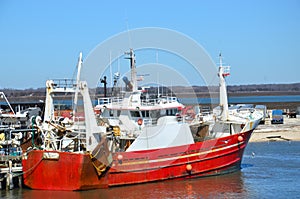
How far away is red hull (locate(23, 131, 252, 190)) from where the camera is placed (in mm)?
28094

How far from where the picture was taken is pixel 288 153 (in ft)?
139

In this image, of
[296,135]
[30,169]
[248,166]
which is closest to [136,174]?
[30,169]

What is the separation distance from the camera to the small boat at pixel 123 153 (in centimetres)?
2800

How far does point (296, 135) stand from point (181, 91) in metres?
17.9

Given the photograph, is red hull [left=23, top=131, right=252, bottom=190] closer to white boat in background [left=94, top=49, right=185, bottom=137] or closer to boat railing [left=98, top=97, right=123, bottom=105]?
white boat in background [left=94, top=49, right=185, bottom=137]

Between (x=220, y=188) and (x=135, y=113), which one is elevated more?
(x=135, y=113)

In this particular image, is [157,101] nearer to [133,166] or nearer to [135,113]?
[135,113]

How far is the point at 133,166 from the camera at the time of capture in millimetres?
29344

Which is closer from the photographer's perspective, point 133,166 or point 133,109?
point 133,166

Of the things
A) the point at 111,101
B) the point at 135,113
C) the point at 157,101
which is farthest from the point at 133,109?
the point at 157,101

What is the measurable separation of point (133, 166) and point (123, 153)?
109cm

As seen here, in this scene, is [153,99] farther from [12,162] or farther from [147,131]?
[12,162]

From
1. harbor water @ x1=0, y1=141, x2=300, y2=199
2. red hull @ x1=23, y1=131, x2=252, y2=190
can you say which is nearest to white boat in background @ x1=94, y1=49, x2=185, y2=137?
red hull @ x1=23, y1=131, x2=252, y2=190

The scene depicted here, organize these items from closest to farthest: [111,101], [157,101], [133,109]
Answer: [133,109] < [111,101] < [157,101]
